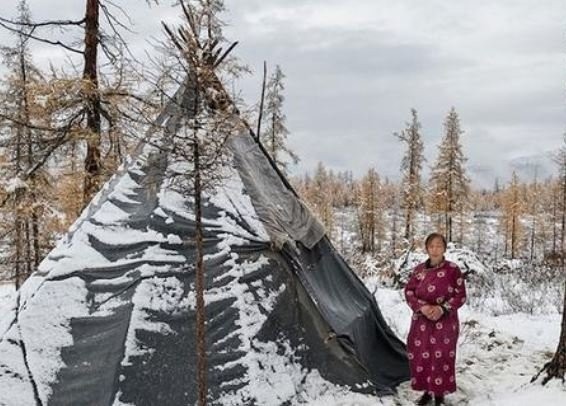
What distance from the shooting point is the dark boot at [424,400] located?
19.9ft

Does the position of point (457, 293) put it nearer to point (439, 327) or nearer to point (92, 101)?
point (439, 327)

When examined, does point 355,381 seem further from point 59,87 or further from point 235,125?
point 59,87

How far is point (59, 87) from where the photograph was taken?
27.6 ft

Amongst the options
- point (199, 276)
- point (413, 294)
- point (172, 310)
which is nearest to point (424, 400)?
point (413, 294)

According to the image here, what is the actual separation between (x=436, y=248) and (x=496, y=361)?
7.89 ft

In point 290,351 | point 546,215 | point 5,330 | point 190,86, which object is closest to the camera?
point 190,86

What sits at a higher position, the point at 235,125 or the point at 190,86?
the point at 190,86

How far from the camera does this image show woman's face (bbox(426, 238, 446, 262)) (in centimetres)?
592

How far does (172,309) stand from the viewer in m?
5.66

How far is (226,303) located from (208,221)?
878 mm

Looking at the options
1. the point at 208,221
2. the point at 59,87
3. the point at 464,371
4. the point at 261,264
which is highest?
the point at 59,87

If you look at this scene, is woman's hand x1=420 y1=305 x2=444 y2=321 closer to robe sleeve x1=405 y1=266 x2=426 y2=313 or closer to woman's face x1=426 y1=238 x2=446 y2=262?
robe sleeve x1=405 y1=266 x2=426 y2=313

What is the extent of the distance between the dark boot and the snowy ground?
0.39 ft

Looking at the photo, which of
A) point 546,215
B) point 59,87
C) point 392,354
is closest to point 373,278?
point 392,354
